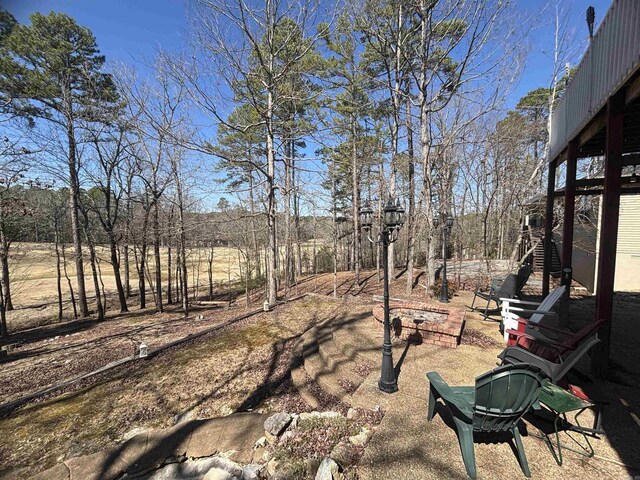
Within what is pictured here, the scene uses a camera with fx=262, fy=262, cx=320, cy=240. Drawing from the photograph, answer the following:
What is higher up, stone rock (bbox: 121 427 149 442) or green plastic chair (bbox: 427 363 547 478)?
green plastic chair (bbox: 427 363 547 478)

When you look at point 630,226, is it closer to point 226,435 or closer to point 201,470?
point 226,435

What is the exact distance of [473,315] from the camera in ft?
19.2

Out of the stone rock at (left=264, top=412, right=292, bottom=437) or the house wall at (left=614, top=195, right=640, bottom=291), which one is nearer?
the stone rock at (left=264, top=412, right=292, bottom=437)

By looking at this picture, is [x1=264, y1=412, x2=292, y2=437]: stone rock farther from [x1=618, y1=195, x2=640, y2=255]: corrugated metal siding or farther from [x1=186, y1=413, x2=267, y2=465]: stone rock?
[x1=618, y1=195, x2=640, y2=255]: corrugated metal siding

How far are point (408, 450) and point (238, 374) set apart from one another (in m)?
3.31

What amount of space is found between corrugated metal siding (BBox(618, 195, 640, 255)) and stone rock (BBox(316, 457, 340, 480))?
11.2 m

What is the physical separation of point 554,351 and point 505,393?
1.65 m

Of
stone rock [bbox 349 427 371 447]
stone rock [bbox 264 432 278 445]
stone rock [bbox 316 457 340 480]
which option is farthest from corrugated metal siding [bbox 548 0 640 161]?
stone rock [bbox 264 432 278 445]

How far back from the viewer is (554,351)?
298 centimetres

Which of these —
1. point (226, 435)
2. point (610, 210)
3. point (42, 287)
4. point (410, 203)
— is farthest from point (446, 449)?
point (42, 287)

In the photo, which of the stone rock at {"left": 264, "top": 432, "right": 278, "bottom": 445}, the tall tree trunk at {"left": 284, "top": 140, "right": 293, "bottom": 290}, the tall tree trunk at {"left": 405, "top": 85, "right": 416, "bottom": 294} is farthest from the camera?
the tall tree trunk at {"left": 284, "top": 140, "right": 293, "bottom": 290}

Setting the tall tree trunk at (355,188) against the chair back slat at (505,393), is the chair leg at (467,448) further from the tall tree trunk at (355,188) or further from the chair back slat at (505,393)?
the tall tree trunk at (355,188)

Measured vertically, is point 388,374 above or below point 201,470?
above

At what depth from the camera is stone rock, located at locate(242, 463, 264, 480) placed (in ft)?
8.07
